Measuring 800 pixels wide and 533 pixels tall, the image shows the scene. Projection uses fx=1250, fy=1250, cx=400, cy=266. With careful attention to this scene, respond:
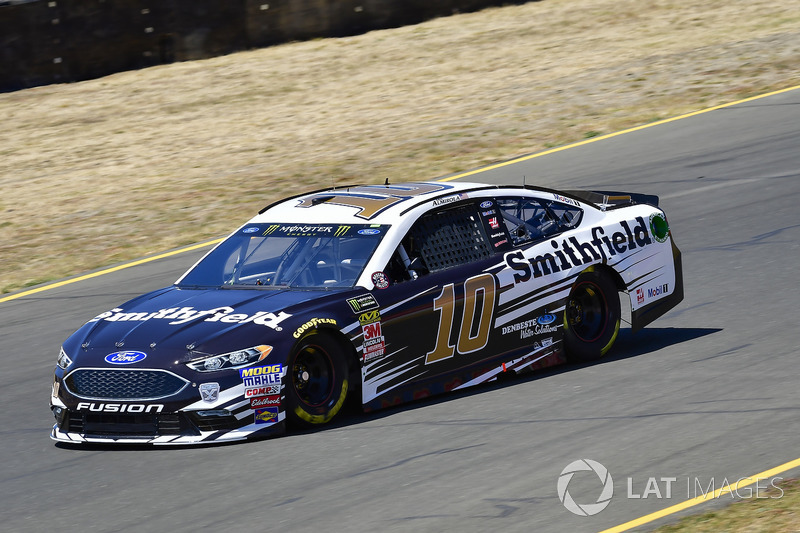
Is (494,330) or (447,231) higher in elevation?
(447,231)

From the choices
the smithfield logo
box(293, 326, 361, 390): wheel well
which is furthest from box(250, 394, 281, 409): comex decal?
the smithfield logo

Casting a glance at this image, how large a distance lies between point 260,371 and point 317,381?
535mm

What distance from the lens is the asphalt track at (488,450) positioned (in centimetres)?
669

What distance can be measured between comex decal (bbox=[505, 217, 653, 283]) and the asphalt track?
2.66 ft

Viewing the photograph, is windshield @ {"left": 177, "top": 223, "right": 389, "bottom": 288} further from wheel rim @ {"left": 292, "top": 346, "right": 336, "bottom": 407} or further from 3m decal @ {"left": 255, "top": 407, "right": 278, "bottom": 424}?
3m decal @ {"left": 255, "top": 407, "right": 278, "bottom": 424}

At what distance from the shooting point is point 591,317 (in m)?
10.0

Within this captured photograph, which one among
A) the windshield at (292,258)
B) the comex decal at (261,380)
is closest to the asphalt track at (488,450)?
the comex decal at (261,380)

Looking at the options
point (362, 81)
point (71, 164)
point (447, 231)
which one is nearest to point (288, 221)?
point (447, 231)

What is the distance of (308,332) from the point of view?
8023 millimetres

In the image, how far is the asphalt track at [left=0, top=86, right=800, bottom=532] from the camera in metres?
6.69

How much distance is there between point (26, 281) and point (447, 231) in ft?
20.7

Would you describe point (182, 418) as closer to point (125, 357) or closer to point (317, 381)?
point (125, 357)

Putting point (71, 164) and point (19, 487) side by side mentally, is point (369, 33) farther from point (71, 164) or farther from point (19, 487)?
point (19, 487)

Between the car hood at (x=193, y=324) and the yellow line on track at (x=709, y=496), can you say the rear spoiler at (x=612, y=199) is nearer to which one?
the car hood at (x=193, y=324)
